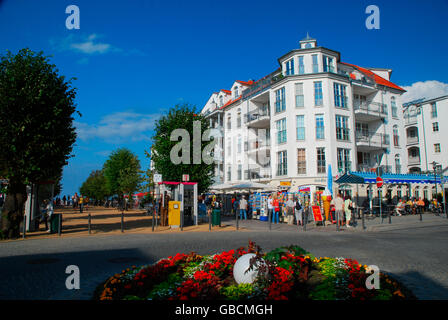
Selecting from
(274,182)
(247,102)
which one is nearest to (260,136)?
(247,102)

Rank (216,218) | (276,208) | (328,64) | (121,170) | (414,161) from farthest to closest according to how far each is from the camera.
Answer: (121,170) < (414,161) < (328,64) < (276,208) < (216,218)

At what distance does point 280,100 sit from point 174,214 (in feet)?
68.0

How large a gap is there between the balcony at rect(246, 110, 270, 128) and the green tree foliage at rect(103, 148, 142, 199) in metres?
21.7

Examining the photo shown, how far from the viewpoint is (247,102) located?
39.0 metres

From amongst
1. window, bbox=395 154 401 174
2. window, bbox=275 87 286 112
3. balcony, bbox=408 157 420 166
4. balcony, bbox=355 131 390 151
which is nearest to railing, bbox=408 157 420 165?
balcony, bbox=408 157 420 166

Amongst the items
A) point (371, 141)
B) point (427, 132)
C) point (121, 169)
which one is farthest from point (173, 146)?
point (427, 132)

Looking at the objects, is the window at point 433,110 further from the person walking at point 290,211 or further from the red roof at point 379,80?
the person walking at point 290,211

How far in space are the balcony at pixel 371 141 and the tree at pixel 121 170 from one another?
32.6 meters

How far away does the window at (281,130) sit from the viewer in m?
33.3

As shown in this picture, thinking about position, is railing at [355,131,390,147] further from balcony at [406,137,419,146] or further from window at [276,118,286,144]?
balcony at [406,137,419,146]

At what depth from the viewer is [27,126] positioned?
13422 millimetres

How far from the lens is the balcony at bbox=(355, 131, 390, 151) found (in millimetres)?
33750

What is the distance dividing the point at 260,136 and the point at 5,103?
96.0 feet

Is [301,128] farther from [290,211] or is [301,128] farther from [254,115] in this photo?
[290,211]
